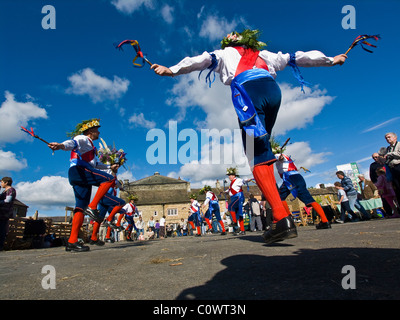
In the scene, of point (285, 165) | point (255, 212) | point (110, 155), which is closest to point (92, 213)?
point (110, 155)

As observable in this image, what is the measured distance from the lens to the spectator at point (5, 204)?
24.4 ft

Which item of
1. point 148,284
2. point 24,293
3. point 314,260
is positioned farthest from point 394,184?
point 24,293

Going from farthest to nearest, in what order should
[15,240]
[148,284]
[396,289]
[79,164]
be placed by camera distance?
[15,240] < [79,164] < [148,284] < [396,289]

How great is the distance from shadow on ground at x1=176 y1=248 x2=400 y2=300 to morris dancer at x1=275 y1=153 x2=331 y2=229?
448 centimetres

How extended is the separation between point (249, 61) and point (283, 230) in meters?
2.05

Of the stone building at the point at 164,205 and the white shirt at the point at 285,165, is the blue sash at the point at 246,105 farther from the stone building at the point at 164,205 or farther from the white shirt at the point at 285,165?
the stone building at the point at 164,205

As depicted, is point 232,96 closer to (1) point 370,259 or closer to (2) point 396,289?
(1) point 370,259

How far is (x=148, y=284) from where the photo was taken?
61.8 inches

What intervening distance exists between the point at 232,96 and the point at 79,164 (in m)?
3.63

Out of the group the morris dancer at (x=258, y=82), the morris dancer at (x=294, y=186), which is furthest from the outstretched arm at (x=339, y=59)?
the morris dancer at (x=294, y=186)

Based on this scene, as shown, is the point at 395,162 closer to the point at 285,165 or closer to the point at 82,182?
the point at 285,165

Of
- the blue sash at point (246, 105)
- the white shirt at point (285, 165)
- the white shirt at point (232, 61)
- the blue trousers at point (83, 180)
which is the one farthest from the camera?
the white shirt at point (285, 165)

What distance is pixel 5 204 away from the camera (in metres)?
7.45

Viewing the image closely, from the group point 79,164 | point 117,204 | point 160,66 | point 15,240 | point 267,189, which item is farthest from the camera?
point 15,240
